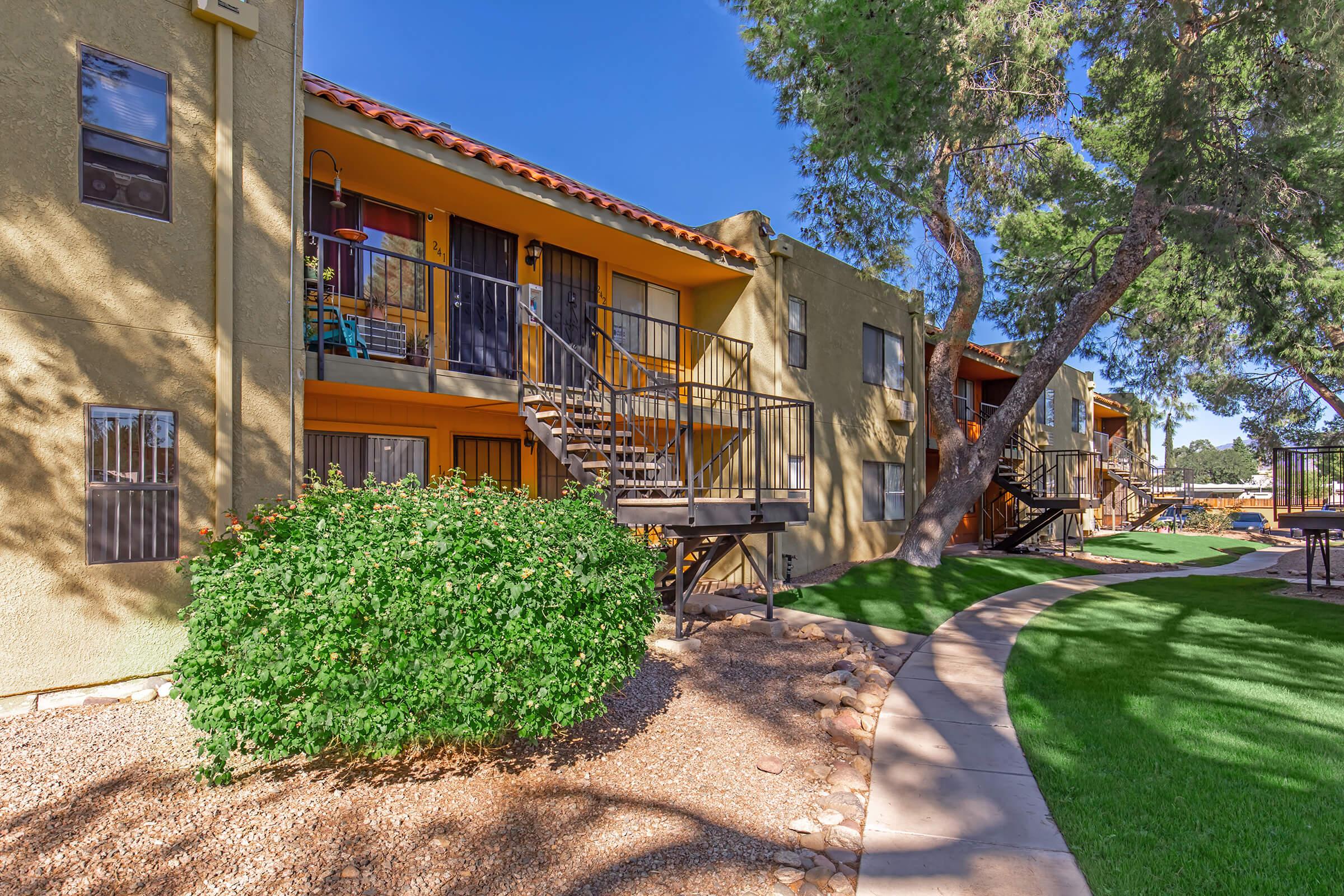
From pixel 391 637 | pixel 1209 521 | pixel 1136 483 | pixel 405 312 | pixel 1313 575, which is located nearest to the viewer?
pixel 391 637

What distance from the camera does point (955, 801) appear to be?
4.21 metres

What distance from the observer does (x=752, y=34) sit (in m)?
13.8

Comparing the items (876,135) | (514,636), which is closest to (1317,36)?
(876,135)

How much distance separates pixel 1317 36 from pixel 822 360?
7.91 metres

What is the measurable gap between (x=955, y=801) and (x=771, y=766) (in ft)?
3.75

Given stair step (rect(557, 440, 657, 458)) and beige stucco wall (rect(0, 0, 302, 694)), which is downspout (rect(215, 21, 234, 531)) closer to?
beige stucco wall (rect(0, 0, 302, 694))

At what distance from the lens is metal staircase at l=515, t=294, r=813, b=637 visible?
7586 mm

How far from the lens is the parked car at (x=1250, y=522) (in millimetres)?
31984

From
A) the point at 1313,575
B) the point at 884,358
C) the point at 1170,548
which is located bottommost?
the point at 1170,548

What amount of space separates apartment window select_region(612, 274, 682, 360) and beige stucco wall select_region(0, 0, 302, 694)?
588cm

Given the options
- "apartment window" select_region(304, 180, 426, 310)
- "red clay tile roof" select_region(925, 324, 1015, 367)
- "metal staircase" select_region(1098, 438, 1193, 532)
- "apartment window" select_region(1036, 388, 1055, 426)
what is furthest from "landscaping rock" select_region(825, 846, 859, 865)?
"metal staircase" select_region(1098, 438, 1193, 532)

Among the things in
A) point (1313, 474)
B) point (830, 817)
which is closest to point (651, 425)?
point (830, 817)

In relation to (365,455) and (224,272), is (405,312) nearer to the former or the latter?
(365,455)

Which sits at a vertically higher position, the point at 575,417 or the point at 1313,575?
the point at 575,417
